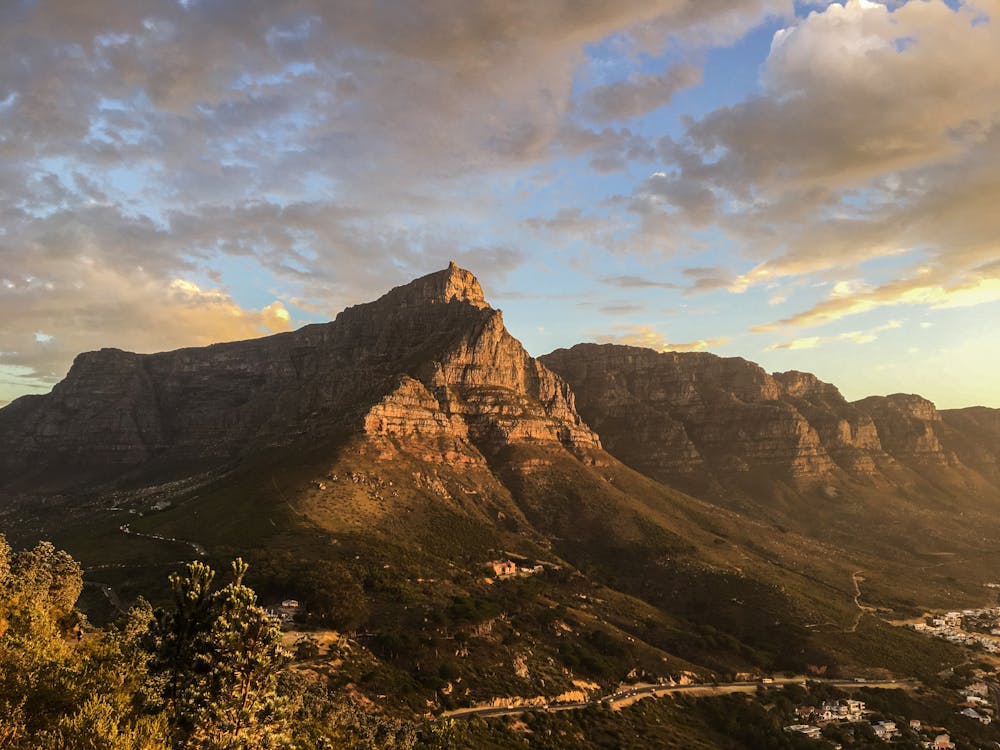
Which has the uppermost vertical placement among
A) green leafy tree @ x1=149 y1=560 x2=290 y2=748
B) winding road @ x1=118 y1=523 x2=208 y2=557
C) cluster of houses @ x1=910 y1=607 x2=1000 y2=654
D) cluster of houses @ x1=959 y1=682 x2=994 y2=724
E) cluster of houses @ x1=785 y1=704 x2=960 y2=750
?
green leafy tree @ x1=149 y1=560 x2=290 y2=748

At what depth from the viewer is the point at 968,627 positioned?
163 meters

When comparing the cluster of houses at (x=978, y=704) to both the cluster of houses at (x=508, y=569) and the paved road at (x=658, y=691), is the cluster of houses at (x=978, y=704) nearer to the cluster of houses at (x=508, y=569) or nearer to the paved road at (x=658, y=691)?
the paved road at (x=658, y=691)

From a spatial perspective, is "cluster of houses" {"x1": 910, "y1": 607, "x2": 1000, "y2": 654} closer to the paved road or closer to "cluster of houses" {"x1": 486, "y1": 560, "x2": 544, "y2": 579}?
the paved road

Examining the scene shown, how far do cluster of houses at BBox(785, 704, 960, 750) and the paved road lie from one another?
10373 mm

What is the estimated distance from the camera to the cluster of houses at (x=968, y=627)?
14862cm

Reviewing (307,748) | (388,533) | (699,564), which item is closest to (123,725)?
(307,748)

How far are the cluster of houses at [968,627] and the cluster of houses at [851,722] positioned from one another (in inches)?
2254

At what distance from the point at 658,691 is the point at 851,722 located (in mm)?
32533

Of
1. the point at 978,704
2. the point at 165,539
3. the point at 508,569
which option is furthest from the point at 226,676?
the point at 978,704

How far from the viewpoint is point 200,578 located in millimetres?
35062

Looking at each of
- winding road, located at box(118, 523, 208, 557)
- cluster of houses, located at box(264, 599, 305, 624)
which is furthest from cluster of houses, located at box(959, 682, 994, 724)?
winding road, located at box(118, 523, 208, 557)

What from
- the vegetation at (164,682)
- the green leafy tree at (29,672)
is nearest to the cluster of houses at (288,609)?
the green leafy tree at (29,672)

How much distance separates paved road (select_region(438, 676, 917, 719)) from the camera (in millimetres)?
84812

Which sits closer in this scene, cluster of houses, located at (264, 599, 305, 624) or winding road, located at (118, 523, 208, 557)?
cluster of houses, located at (264, 599, 305, 624)
